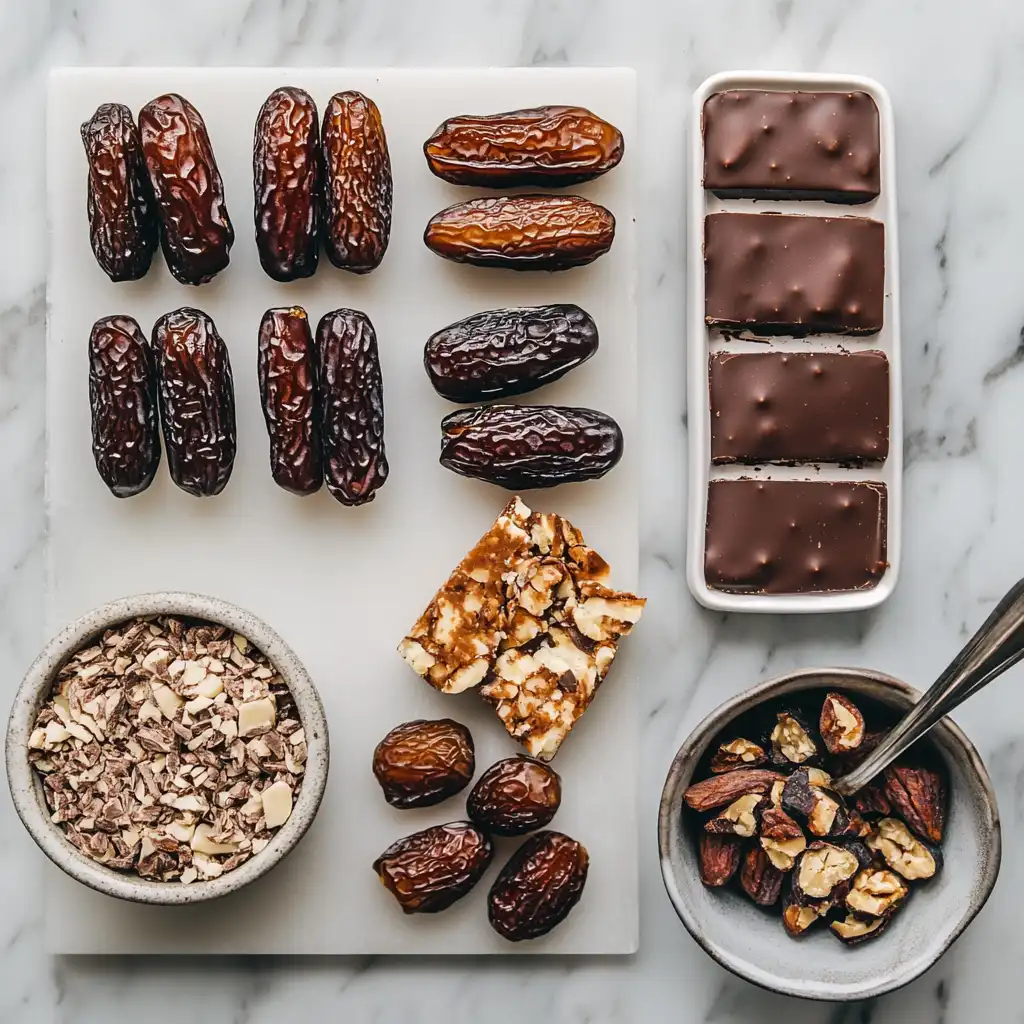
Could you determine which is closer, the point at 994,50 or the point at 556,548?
the point at 556,548

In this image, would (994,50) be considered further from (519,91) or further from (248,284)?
(248,284)

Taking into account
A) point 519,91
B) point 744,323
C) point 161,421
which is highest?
point 519,91

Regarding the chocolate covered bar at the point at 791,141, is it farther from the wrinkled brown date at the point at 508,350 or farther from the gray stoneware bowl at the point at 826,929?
the gray stoneware bowl at the point at 826,929

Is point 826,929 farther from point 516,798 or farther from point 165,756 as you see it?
point 165,756

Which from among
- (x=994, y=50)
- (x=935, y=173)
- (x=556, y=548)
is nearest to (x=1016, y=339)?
(x=935, y=173)

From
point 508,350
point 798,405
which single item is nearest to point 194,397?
point 508,350

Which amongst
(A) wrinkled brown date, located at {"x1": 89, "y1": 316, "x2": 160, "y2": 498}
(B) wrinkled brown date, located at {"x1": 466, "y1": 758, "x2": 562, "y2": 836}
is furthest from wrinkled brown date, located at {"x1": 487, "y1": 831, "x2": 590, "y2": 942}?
(A) wrinkled brown date, located at {"x1": 89, "y1": 316, "x2": 160, "y2": 498}
